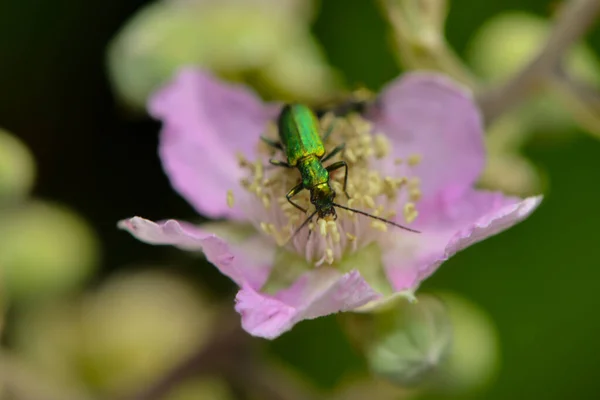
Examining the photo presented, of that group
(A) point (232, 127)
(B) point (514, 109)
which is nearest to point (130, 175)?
(A) point (232, 127)

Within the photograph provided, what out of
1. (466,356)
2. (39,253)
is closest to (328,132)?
(466,356)

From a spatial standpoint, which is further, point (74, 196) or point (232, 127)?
point (74, 196)

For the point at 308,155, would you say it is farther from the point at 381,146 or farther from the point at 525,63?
the point at 525,63

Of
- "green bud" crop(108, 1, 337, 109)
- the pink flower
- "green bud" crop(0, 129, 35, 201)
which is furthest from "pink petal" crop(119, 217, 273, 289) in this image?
"green bud" crop(108, 1, 337, 109)

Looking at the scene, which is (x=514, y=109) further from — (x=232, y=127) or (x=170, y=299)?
(x=170, y=299)

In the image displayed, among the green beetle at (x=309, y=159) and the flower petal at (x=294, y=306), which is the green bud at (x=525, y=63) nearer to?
the green beetle at (x=309, y=159)

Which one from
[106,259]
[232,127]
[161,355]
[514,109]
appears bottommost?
[161,355]
